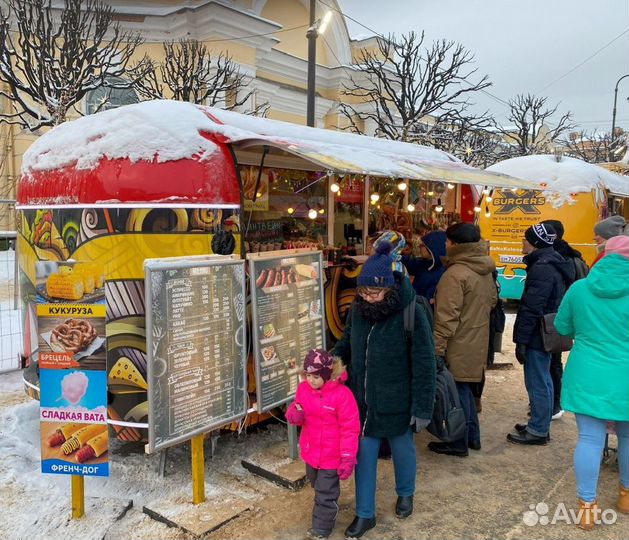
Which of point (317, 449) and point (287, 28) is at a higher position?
point (287, 28)

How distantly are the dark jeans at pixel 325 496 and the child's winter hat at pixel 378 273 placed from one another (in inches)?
46.8

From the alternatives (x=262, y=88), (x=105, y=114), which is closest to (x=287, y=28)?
(x=262, y=88)

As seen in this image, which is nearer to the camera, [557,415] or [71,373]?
[71,373]

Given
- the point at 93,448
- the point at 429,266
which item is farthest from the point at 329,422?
the point at 429,266

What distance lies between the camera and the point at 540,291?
467cm

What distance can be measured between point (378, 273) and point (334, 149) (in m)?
1.74

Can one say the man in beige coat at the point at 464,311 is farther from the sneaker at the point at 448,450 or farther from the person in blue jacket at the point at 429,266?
the person in blue jacket at the point at 429,266

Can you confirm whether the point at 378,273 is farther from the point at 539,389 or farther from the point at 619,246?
the point at 539,389

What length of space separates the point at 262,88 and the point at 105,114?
736 inches

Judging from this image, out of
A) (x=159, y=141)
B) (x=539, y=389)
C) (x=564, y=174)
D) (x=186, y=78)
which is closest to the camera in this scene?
(x=159, y=141)

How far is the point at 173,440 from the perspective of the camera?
353cm

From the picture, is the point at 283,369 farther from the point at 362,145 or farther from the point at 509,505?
the point at 362,145

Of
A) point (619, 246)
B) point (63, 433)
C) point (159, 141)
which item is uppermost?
point (159, 141)

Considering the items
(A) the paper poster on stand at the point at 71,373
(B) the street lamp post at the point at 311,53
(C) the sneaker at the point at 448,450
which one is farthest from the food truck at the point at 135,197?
(B) the street lamp post at the point at 311,53
